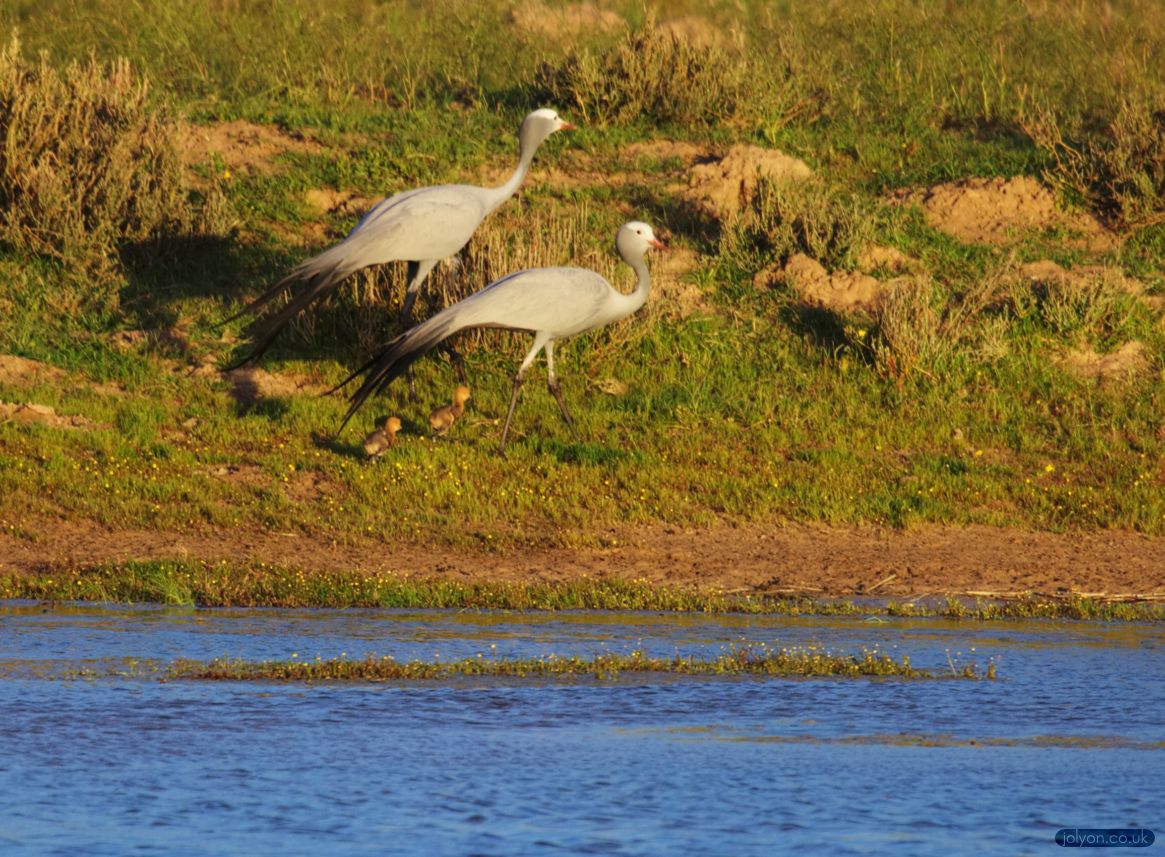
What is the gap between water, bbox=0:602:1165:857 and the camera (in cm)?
566

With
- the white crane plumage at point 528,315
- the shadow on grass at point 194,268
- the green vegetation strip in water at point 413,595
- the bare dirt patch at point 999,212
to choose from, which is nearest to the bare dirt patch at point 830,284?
the bare dirt patch at point 999,212

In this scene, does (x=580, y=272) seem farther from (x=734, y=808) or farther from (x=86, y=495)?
(x=734, y=808)

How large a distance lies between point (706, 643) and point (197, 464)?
433 cm

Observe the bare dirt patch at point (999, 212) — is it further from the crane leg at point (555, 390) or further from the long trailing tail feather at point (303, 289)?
the long trailing tail feather at point (303, 289)

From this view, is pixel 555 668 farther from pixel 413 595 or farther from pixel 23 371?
pixel 23 371

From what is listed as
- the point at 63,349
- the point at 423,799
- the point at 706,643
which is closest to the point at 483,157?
the point at 63,349

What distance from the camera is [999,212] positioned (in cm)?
Answer: 1536

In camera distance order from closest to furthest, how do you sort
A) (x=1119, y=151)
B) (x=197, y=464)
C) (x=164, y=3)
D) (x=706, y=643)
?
(x=706, y=643)
(x=197, y=464)
(x=1119, y=151)
(x=164, y=3)

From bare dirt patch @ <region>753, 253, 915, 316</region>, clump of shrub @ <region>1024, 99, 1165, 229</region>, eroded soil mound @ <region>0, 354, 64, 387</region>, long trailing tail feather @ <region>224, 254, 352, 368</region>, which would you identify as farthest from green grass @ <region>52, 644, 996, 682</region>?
clump of shrub @ <region>1024, 99, 1165, 229</region>

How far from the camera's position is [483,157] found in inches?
631

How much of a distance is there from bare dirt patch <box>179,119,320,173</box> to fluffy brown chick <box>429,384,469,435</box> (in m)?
Result: 4.24

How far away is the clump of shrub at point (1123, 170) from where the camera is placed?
50.2ft

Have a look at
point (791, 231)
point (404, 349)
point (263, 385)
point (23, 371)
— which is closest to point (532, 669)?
point (404, 349)

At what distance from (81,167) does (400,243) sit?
11.9 feet
